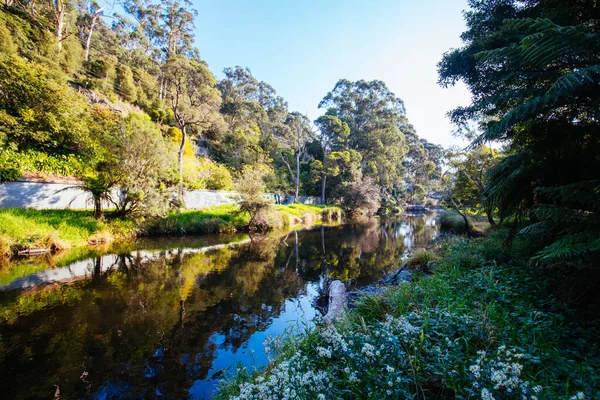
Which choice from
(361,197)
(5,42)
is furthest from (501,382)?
(361,197)

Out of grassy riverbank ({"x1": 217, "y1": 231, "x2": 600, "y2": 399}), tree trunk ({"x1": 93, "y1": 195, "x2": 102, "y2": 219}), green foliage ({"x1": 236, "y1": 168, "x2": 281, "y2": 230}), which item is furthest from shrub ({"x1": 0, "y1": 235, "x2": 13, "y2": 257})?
grassy riverbank ({"x1": 217, "y1": 231, "x2": 600, "y2": 399})

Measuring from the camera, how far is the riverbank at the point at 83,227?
28.9ft

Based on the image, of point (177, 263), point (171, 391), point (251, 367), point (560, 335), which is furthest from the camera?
point (177, 263)

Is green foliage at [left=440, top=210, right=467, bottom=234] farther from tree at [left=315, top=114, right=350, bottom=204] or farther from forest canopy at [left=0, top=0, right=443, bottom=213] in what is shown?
tree at [left=315, top=114, right=350, bottom=204]

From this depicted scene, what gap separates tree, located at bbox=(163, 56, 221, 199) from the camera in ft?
55.8

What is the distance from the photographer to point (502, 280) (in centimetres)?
438

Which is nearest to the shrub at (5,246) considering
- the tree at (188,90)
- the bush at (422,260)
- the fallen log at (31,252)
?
the fallen log at (31,252)

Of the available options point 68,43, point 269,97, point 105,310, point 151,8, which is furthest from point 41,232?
point 269,97

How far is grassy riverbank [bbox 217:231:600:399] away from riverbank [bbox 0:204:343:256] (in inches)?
406

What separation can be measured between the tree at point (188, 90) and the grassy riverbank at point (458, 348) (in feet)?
53.9

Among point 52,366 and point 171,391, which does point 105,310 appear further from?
point 171,391

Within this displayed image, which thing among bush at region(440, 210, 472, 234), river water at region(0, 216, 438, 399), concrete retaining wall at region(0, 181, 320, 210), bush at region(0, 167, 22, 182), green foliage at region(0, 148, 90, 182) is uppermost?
green foliage at region(0, 148, 90, 182)

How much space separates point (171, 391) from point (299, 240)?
38.6 feet

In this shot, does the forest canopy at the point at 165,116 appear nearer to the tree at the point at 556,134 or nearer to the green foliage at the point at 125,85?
the green foliage at the point at 125,85
